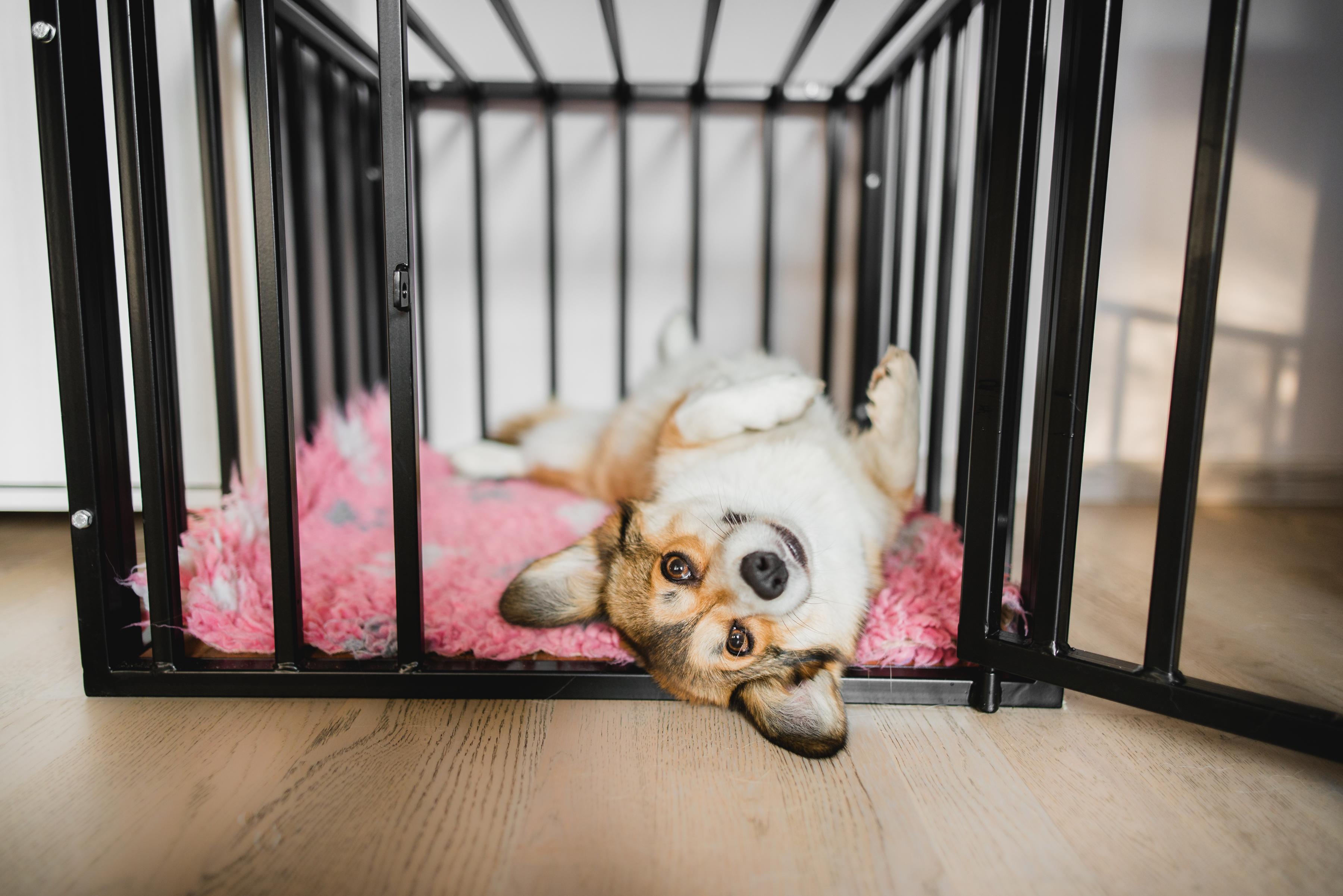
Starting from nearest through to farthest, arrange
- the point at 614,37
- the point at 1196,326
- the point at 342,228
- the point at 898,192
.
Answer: the point at 1196,326, the point at 614,37, the point at 898,192, the point at 342,228

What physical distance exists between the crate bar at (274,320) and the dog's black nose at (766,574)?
670mm

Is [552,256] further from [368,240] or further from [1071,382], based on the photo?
[1071,382]

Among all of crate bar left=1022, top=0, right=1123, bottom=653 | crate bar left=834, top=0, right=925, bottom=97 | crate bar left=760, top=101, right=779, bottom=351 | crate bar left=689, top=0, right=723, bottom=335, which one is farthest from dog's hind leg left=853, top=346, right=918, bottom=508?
crate bar left=689, top=0, right=723, bottom=335

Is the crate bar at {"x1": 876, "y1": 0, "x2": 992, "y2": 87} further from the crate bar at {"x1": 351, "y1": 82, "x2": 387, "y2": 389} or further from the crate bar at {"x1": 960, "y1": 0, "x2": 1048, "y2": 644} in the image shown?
the crate bar at {"x1": 351, "y1": 82, "x2": 387, "y2": 389}

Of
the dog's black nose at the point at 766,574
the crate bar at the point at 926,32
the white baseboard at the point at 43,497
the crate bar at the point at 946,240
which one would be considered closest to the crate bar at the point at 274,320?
the dog's black nose at the point at 766,574

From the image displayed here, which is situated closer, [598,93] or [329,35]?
A: [329,35]

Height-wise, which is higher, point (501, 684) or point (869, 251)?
point (869, 251)

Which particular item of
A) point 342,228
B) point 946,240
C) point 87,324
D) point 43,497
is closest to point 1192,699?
point 946,240

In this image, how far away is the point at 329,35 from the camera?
1847mm

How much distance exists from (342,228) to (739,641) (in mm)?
1737

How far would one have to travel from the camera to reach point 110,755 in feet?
2.92

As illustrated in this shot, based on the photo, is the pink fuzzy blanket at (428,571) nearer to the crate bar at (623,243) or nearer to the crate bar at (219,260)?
the crate bar at (219,260)

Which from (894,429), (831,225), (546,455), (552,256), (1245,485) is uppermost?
(831,225)

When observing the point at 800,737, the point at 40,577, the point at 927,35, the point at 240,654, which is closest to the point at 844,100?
the point at 927,35
